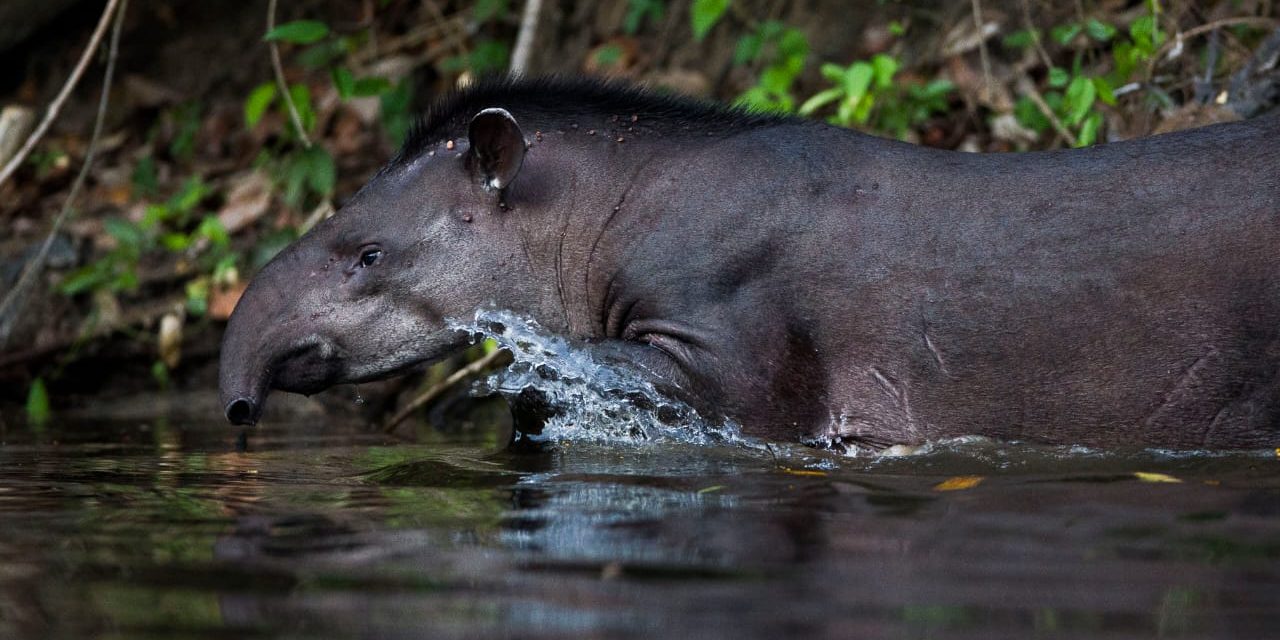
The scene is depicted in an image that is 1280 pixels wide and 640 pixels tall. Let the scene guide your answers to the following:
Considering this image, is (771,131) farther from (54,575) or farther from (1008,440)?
(54,575)

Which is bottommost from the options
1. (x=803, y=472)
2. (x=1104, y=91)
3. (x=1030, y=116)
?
(x=803, y=472)

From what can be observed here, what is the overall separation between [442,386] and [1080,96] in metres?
2.81

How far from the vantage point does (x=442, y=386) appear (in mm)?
6801

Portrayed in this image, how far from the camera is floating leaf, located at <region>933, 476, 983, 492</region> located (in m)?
3.82

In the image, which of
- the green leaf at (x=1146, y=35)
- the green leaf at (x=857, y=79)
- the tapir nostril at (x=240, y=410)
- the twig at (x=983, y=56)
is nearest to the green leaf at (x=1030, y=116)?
the twig at (x=983, y=56)

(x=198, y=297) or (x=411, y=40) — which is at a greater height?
(x=411, y=40)

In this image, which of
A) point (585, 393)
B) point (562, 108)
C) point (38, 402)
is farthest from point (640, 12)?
point (585, 393)

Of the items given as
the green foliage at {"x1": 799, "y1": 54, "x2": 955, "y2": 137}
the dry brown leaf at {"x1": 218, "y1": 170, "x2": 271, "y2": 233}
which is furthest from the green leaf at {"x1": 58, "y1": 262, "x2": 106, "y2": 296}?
the green foliage at {"x1": 799, "y1": 54, "x2": 955, "y2": 137}

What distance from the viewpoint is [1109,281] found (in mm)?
4641

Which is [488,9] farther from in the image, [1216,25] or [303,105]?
[1216,25]

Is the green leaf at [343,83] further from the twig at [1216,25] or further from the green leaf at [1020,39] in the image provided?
the twig at [1216,25]

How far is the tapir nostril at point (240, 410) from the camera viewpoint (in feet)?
17.2

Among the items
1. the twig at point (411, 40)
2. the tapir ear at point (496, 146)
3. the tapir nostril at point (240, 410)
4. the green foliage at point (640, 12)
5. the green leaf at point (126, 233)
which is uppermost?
the twig at point (411, 40)

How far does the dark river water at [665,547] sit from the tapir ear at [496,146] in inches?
40.0
